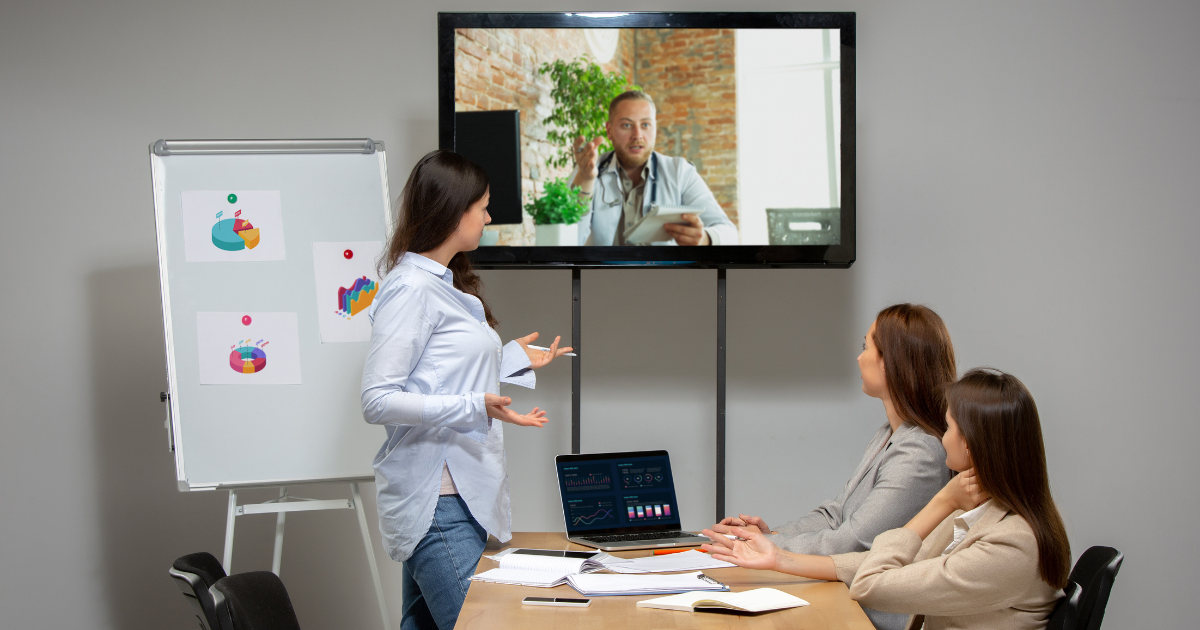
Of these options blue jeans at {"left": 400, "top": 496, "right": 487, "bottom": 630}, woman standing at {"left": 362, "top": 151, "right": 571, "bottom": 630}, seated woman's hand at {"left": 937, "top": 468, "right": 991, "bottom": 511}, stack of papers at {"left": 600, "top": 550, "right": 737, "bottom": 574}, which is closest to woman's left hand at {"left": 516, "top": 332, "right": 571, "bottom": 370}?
woman standing at {"left": 362, "top": 151, "right": 571, "bottom": 630}

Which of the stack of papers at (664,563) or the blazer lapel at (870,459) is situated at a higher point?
the blazer lapel at (870,459)

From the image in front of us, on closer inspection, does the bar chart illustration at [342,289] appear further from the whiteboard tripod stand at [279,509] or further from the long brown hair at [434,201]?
the long brown hair at [434,201]

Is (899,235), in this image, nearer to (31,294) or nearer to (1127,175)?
(1127,175)

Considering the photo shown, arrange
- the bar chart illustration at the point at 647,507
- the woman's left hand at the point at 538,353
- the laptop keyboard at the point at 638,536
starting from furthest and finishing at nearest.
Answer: the woman's left hand at the point at 538,353 → the bar chart illustration at the point at 647,507 → the laptop keyboard at the point at 638,536

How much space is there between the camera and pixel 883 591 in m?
1.43

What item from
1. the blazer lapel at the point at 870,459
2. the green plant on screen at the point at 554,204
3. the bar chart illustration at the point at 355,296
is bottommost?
the blazer lapel at the point at 870,459

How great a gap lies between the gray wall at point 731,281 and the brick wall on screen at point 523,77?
0.51 metres

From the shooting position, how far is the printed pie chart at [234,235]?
250cm

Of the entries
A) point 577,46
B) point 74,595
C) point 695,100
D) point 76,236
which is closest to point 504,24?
point 577,46

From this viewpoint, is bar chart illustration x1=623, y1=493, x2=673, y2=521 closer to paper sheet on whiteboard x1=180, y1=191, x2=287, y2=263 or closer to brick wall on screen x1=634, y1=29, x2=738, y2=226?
brick wall on screen x1=634, y1=29, x2=738, y2=226

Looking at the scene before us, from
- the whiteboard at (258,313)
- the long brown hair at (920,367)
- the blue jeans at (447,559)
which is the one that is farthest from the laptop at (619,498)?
the whiteboard at (258,313)

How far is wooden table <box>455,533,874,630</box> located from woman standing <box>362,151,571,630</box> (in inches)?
8.3

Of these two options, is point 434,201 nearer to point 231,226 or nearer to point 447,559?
point 447,559


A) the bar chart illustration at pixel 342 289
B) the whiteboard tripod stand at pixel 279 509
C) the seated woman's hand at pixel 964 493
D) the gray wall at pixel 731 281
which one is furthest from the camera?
the gray wall at pixel 731 281
